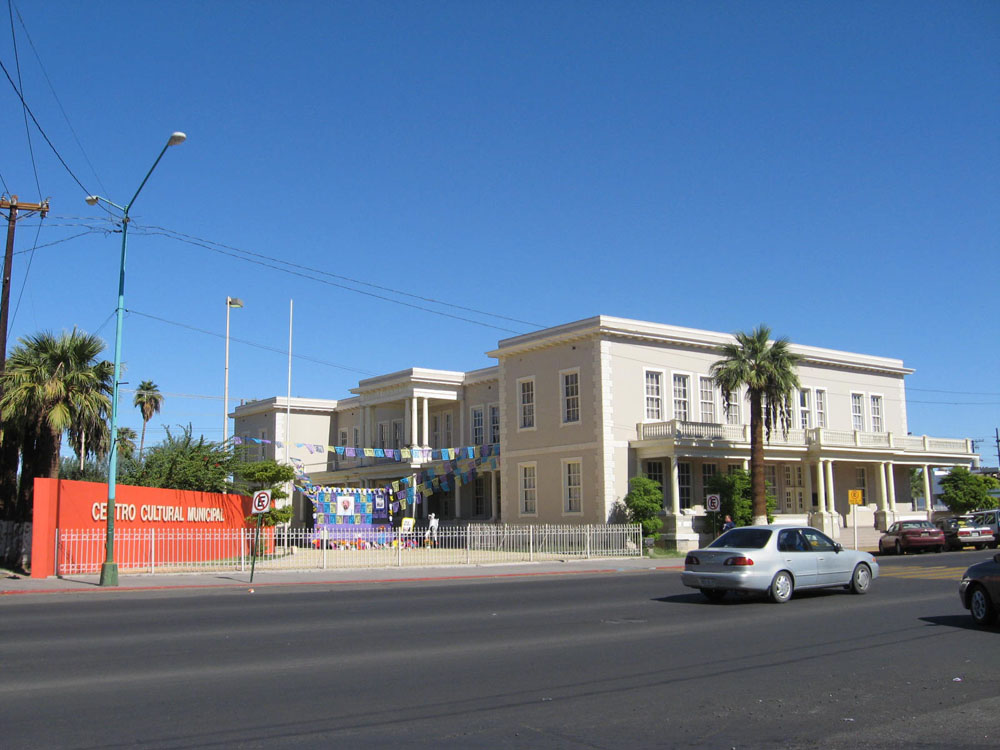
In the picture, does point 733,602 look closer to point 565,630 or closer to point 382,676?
point 565,630

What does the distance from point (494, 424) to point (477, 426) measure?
5.90 feet

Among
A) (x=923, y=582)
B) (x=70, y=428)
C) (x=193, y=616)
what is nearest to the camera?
(x=193, y=616)

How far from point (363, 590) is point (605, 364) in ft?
63.8

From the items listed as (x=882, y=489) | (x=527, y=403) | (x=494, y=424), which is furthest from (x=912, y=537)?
(x=494, y=424)

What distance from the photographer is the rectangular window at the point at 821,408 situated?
150 ft

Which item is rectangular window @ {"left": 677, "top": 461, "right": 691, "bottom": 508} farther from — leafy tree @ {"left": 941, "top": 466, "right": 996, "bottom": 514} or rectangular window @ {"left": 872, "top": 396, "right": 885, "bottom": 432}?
leafy tree @ {"left": 941, "top": 466, "right": 996, "bottom": 514}

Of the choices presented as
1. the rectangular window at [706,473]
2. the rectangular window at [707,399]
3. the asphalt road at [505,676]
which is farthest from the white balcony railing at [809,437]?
the asphalt road at [505,676]

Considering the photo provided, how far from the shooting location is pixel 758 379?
36.2 m

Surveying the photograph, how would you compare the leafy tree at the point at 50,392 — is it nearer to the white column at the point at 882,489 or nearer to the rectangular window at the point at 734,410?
the rectangular window at the point at 734,410

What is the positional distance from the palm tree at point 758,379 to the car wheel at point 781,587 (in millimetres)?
19413

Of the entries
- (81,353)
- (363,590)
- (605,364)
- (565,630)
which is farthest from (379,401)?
(565,630)

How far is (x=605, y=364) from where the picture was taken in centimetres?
3859

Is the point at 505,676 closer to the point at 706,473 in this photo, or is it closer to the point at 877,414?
the point at 706,473

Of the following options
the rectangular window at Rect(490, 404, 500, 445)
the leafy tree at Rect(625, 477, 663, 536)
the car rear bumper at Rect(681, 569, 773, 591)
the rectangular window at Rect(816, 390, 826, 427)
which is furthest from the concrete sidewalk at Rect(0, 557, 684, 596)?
the rectangular window at Rect(816, 390, 826, 427)
